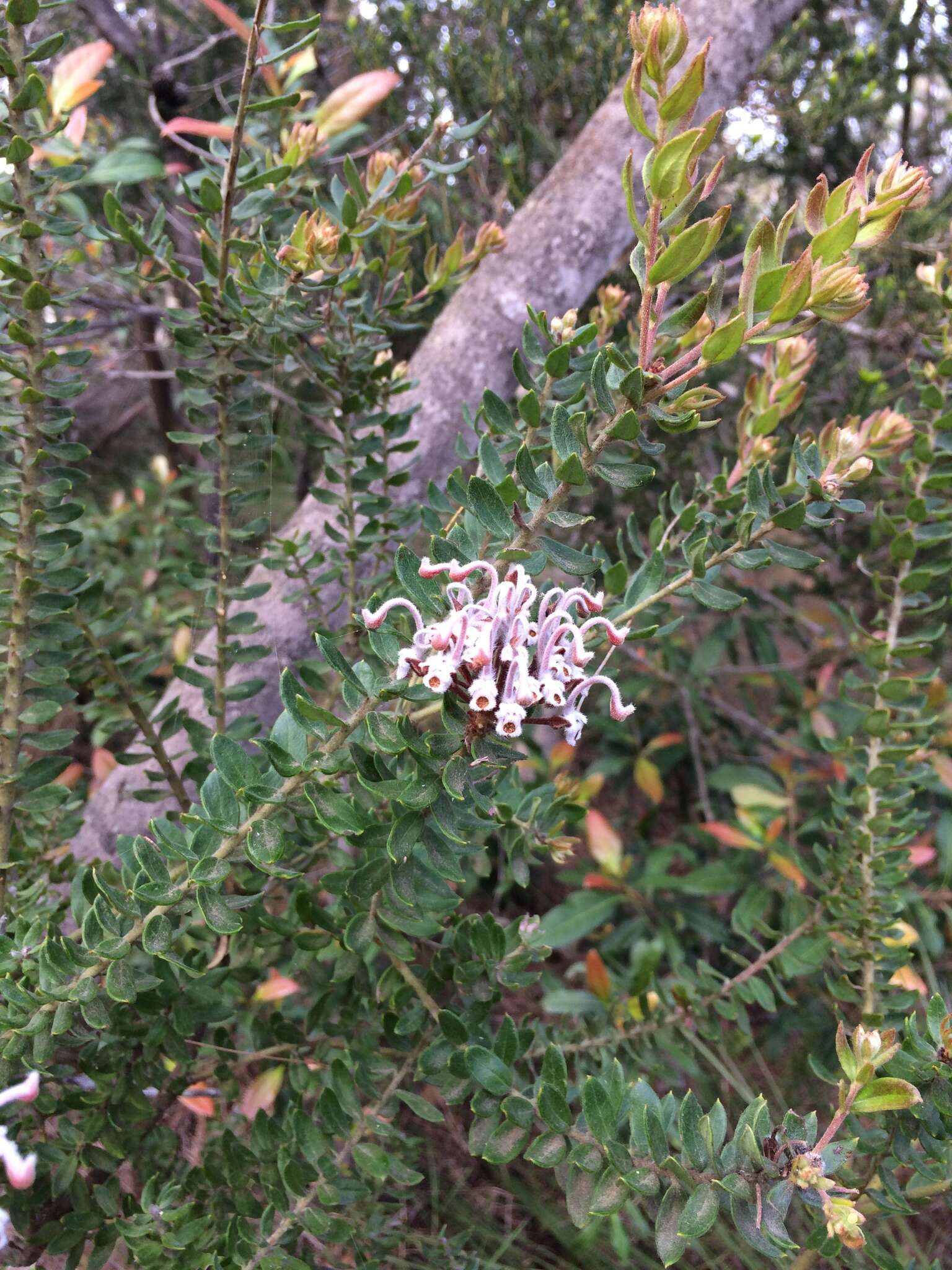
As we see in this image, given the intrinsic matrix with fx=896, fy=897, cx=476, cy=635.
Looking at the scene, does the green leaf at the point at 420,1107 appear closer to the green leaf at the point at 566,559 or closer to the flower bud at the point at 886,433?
the green leaf at the point at 566,559

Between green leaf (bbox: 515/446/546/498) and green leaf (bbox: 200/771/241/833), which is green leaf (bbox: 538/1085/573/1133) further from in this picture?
green leaf (bbox: 515/446/546/498)

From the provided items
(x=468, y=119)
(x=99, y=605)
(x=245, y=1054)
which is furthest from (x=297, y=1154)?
(x=468, y=119)

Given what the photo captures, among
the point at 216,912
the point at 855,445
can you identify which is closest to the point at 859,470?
the point at 855,445

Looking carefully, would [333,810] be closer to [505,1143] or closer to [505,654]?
[505,654]

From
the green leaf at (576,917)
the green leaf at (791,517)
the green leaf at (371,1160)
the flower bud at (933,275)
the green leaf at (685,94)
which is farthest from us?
the green leaf at (576,917)

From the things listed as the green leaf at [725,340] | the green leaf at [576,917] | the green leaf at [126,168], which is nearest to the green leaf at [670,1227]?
the green leaf at [725,340]
